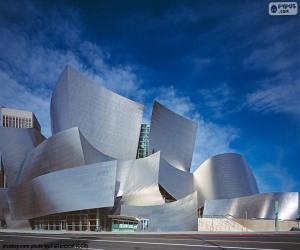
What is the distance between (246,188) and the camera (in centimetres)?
4106

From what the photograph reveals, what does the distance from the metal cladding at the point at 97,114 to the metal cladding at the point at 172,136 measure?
2625mm

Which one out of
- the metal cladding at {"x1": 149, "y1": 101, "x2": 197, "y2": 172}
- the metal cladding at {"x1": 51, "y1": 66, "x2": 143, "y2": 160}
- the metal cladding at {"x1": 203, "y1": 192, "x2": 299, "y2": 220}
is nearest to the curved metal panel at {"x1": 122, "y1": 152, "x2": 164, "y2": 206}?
the metal cladding at {"x1": 51, "y1": 66, "x2": 143, "y2": 160}

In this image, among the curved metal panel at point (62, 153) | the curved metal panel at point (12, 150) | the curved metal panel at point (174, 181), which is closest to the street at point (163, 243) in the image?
the curved metal panel at point (62, 153)

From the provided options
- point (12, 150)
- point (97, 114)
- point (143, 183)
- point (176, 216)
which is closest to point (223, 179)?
point (143, 183)

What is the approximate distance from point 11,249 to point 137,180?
923 inches

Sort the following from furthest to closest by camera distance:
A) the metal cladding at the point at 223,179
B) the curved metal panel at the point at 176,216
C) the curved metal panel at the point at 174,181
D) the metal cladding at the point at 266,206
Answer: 1. the metal cladding at the point at 223,179
2. the curved metal panel at the point at 174,181
3. the metal cladding at the point at 266,206
4. the curved metal panel at the point at 176,216

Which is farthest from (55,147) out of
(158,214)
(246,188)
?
(246,188)

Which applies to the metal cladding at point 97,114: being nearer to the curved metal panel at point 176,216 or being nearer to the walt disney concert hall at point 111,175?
the walt disney concert hall at point 111,175

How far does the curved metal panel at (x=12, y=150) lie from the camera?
1438 inches

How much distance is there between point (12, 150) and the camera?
1453 inches

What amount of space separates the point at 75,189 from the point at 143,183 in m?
8.94

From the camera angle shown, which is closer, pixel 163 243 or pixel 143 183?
pixel 163 243

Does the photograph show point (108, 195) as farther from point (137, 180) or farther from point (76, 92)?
point (76, 92)

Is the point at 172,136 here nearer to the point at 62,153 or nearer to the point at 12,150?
the point at 62,153
